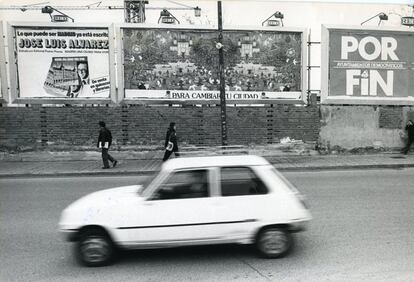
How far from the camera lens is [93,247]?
19.1 ft

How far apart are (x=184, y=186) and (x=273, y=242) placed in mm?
1466

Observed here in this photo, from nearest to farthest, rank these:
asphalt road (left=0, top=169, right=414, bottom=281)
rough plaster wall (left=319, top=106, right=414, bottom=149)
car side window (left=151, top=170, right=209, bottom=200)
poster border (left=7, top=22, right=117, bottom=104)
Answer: asphalt road (left=0, top=169, right=414, bottom=281) → car side window (left=151, top=170, right=209, bottom=200) → poster border (left=7, top=22, right=117, bottom=104) → rough plaster wall (left=319, top=106, right=414, bottom=149)

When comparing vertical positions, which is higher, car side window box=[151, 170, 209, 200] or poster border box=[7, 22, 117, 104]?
poster border box=[7, 22, 117, 104]

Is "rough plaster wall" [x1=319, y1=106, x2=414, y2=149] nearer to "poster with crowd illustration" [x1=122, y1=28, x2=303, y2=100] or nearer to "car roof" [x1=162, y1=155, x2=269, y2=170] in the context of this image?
"poster with crowd illustration" [x1=122, y1=28, x2=303, y2=100]

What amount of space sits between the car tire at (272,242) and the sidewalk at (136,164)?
9.07 metres

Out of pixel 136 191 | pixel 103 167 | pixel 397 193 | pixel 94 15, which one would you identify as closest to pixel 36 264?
pixel 136 191

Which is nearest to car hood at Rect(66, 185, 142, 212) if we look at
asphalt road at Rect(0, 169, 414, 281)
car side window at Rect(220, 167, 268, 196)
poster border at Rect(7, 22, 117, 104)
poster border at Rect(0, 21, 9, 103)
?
asphalt road at Rect(0, 169, 414, 281)

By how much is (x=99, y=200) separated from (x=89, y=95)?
1272cm

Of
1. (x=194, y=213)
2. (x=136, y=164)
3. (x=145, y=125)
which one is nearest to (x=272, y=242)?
(x=194, y=213)

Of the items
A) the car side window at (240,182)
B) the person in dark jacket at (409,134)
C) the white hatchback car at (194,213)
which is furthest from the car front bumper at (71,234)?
the person in dark jacket at (409,134)

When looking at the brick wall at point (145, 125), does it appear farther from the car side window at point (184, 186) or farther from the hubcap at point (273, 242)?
the hubcap at point (273, 242)

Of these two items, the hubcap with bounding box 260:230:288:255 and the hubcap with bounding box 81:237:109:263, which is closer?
the hubcap with bounding box 81:237:109:263

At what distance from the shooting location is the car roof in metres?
6.07

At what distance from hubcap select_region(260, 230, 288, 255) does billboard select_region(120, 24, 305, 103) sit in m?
12.9
